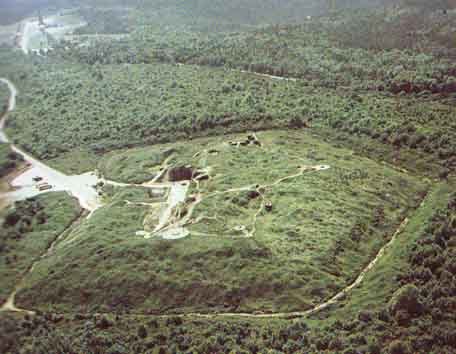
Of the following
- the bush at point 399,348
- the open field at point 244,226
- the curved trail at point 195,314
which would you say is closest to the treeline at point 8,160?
the open field at point 244,226

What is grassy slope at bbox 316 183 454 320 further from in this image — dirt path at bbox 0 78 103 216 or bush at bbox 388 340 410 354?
dirt path at bbox 0 78 103 216

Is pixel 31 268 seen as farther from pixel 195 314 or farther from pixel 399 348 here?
pixel 399 348

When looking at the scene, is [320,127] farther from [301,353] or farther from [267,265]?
[301,353]

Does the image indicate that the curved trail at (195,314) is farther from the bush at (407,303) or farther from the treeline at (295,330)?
the bush at (407,303)

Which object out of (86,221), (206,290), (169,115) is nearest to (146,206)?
(86,221)

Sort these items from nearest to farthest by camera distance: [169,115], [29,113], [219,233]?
[219,233] < [169,115] < [29,113]

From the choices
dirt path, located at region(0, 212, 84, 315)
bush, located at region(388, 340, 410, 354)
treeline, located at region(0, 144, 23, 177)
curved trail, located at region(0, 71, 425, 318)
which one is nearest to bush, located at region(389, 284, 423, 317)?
bush, located at region(388, 340, 410, 354)

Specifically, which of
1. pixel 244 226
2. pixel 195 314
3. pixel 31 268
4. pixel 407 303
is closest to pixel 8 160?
pixel 31 268
